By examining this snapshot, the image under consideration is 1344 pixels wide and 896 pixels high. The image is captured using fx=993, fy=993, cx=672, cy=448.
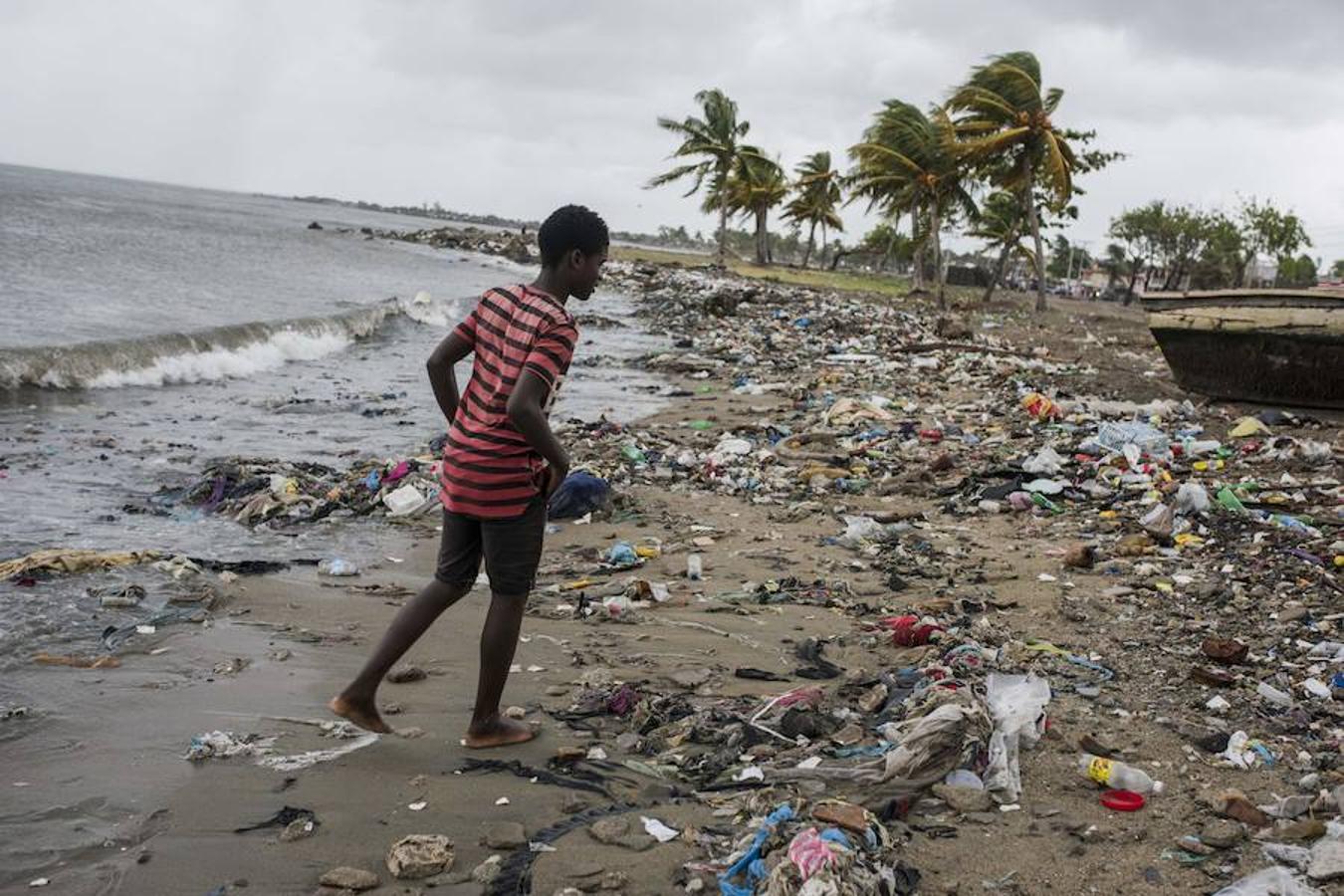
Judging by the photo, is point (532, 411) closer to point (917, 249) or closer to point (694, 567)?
point (694, 567)

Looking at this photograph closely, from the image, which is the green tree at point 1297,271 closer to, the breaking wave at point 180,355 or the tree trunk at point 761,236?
the tree trunk at point 761,236

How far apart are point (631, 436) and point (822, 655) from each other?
4.85 m

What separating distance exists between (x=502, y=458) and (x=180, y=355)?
10.9 m

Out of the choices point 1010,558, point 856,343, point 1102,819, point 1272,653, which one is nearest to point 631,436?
point 1010,558

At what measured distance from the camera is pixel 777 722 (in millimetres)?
3037

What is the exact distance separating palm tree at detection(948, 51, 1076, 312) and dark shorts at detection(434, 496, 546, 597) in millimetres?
22777

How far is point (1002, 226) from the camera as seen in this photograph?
35.7 metres

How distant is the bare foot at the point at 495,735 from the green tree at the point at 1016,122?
2287 cm

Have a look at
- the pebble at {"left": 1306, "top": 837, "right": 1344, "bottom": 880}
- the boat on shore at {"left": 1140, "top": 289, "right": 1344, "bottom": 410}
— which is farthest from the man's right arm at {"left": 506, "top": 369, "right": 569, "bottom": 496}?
the boat on shore at {"left": 1140, "top": 289, "right": 1344, "bottom": 410}

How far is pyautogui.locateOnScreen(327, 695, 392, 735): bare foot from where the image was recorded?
114 inches

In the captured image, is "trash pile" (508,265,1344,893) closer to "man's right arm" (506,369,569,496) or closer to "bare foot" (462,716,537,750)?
"bare foot" (462,716,537,750)

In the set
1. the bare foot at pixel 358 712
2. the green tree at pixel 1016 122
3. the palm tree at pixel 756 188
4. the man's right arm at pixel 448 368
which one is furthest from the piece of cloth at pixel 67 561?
the palm tree at pixel 756 188

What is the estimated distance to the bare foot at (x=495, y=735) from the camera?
2934 millimetres

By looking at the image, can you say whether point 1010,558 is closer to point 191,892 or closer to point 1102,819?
point 1102,819
